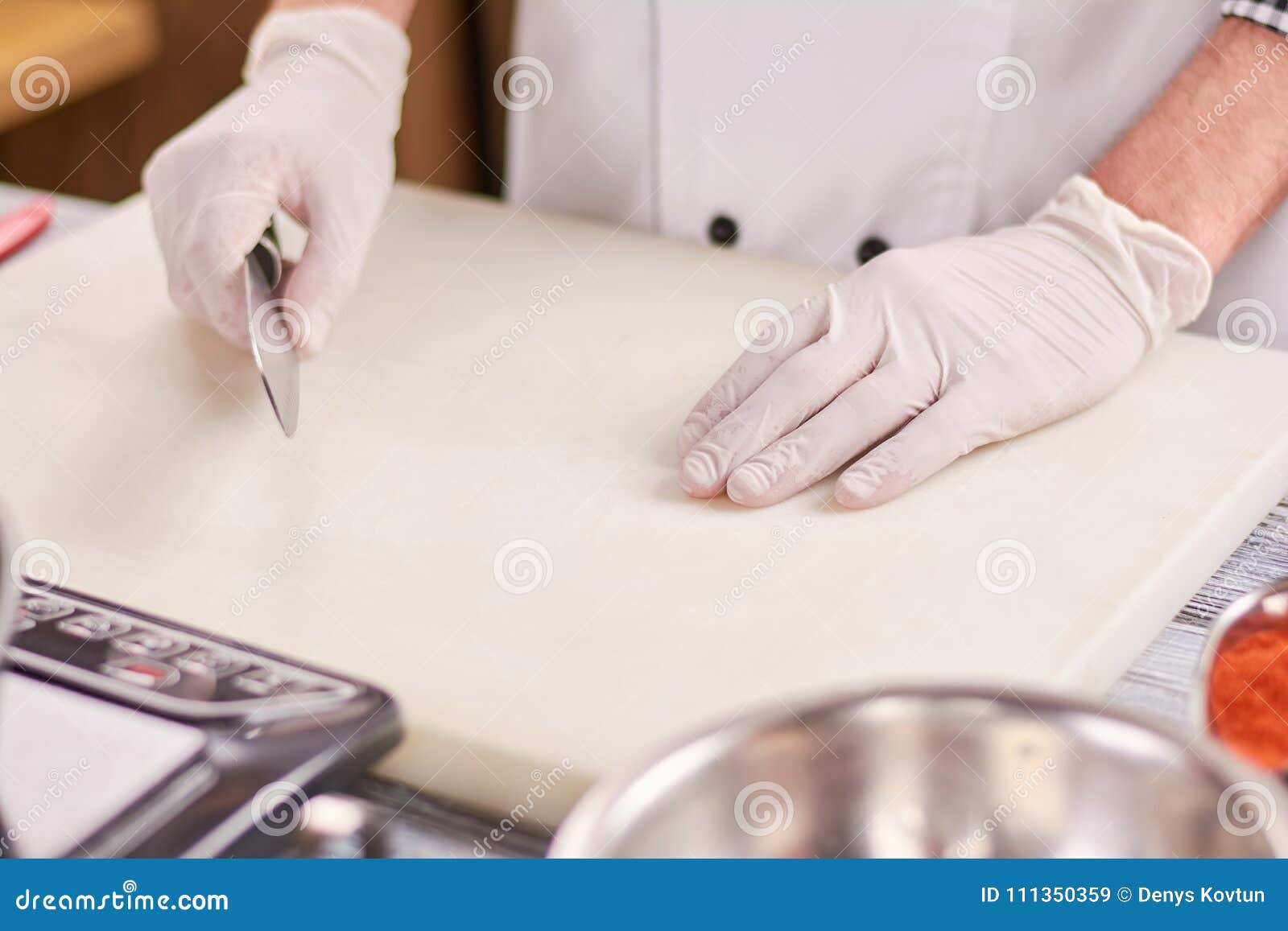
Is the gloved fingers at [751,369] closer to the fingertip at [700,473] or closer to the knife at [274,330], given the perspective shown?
the fingertip at [700,473]

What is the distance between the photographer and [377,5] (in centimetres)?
112

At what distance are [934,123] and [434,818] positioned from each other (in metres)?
0.71

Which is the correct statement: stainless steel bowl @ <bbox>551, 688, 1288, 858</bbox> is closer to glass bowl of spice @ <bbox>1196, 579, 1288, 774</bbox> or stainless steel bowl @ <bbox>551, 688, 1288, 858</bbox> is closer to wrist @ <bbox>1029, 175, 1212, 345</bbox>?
glass bowl of spice @ <bbox>1196, 579, 1288, 774</bbox>

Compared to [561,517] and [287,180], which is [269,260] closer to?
[287,180]

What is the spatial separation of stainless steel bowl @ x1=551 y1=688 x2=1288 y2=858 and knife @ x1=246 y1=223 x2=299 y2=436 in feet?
1.47

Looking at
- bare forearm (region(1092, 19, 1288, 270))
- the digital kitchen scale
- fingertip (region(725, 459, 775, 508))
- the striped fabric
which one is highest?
the striped fabric

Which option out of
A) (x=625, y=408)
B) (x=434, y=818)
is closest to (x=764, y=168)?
(x=625, y=408)

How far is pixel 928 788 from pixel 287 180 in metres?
0.72

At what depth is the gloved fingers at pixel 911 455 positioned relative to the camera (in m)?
0.77

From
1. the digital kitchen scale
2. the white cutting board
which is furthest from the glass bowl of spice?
the digital kitchen scale

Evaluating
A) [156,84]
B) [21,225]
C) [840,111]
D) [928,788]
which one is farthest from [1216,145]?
[156,84]

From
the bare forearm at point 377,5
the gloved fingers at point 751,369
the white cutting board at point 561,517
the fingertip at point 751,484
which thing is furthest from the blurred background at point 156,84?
the fingertip at point 751,484

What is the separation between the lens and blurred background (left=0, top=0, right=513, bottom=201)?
1.60 meters

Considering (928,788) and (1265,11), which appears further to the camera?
(1265,11)
